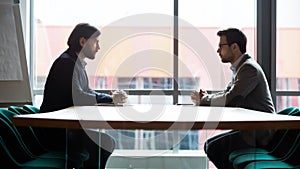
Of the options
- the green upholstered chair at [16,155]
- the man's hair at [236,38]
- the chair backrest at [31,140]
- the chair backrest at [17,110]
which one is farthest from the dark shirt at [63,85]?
the man's hair at [236,38]

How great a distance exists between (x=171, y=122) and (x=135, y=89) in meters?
2.75

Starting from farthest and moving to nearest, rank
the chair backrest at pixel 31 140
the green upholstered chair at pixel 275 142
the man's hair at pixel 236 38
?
the man's hair at pixel 236 38, the chair backrest at pixel 31 140, the green upholstered chair at pixel 275 142

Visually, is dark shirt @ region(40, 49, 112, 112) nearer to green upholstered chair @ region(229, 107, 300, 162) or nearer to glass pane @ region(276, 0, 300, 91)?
green upholstered chair @ region(229, 107, 300, 162)

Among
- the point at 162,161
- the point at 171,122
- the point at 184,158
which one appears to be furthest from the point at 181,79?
the point at 171,122

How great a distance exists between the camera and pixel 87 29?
3697 millimetres

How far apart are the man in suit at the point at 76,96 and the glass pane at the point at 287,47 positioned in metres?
2.21

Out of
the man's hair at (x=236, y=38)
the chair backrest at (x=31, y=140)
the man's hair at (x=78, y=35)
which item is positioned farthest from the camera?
the man's hair at (x=236, y=38)

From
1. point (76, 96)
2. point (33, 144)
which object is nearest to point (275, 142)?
point (76, 96)

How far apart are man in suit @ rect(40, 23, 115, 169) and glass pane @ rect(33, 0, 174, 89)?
1154mm

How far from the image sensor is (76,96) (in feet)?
11.3

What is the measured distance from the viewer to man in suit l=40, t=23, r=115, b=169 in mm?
2523

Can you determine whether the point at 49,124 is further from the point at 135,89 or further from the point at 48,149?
the point at 135,89

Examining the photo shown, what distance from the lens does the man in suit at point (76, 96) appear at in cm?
252

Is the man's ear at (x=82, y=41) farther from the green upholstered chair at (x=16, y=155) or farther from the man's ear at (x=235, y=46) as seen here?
the man's ear at (x=235, y=46)
